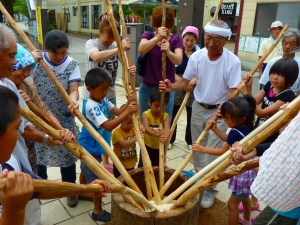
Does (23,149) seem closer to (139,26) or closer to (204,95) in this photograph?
(204,95)

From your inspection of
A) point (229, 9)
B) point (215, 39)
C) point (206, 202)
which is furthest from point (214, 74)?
point (229, 9)

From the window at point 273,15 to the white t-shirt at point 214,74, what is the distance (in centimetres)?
766

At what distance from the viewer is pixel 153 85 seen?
116 inches

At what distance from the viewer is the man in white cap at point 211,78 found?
7.45ft

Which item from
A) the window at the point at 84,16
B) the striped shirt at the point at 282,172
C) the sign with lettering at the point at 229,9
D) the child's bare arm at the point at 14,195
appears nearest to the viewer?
the child's bare arm at the point at 14,195

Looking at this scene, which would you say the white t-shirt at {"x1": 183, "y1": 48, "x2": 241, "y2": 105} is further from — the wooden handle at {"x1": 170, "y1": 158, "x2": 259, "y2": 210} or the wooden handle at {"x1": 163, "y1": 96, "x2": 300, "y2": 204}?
the wooden handle at {"x1": 170, "y1": 158, "x2": 259, "y2": 210}

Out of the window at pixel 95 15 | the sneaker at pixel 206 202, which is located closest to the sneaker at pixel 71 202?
the sneaker at pixel 206 202

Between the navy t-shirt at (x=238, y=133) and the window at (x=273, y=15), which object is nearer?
the navy t-shirt at (x=238, y=133)

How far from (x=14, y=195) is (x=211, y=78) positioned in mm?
1969

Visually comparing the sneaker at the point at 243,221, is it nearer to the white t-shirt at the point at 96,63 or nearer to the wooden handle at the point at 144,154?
the wooden handle at the point at 144,154

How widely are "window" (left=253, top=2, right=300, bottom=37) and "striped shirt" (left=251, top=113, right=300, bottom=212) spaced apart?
892 cm

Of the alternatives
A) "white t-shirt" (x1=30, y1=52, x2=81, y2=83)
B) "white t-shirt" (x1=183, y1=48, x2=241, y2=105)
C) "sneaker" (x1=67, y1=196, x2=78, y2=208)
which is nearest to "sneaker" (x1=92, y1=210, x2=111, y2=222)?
"sneaker" (x1=67, y1=196, x2=78, y2=208)

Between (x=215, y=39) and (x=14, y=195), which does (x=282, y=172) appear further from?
(x=215, y=39)

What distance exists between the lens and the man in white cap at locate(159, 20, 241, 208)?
89.4 inches
